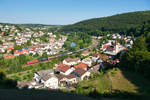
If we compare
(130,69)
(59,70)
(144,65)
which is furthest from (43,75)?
(144,65)

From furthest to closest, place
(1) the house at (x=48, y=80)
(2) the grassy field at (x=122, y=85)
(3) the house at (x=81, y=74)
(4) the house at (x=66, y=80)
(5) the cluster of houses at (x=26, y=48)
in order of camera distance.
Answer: (5) the cluster of houses at (x=26, y=48) < (3) the house at (x=81, y=74) < (4) the house at (x=66, y=80) < (1) the house at (x=48, y=80) < (2) the grassy field at (x=122, y=85)

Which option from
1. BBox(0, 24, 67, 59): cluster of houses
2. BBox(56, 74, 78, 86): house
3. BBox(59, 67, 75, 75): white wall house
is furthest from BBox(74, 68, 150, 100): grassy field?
BBox(0, 24, 67, 59): cluster of houses

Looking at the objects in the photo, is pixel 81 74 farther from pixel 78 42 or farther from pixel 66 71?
pixel 78 42

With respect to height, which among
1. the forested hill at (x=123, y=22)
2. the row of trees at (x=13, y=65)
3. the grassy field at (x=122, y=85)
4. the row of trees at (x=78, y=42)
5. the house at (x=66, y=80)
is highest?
the forested hill at (x=123, y=22)

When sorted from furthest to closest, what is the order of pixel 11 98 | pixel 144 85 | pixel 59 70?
pixel 59 70 → pixel 144 85 → pixel 11 98

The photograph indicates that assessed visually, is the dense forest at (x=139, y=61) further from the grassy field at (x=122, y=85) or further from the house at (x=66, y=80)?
the house at (x=66, y=80)

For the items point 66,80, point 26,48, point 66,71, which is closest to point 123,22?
point 26,48

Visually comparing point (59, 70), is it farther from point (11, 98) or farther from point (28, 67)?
point (11, 98)

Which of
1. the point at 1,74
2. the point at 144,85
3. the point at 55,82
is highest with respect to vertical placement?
the point at 1,74

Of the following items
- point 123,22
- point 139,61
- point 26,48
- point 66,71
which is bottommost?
point 66,71

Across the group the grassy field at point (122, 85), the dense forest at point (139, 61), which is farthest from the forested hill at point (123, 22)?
the grassy field at point (122, 85)

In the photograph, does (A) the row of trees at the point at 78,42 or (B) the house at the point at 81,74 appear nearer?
(B) the house at the point at 81,74
